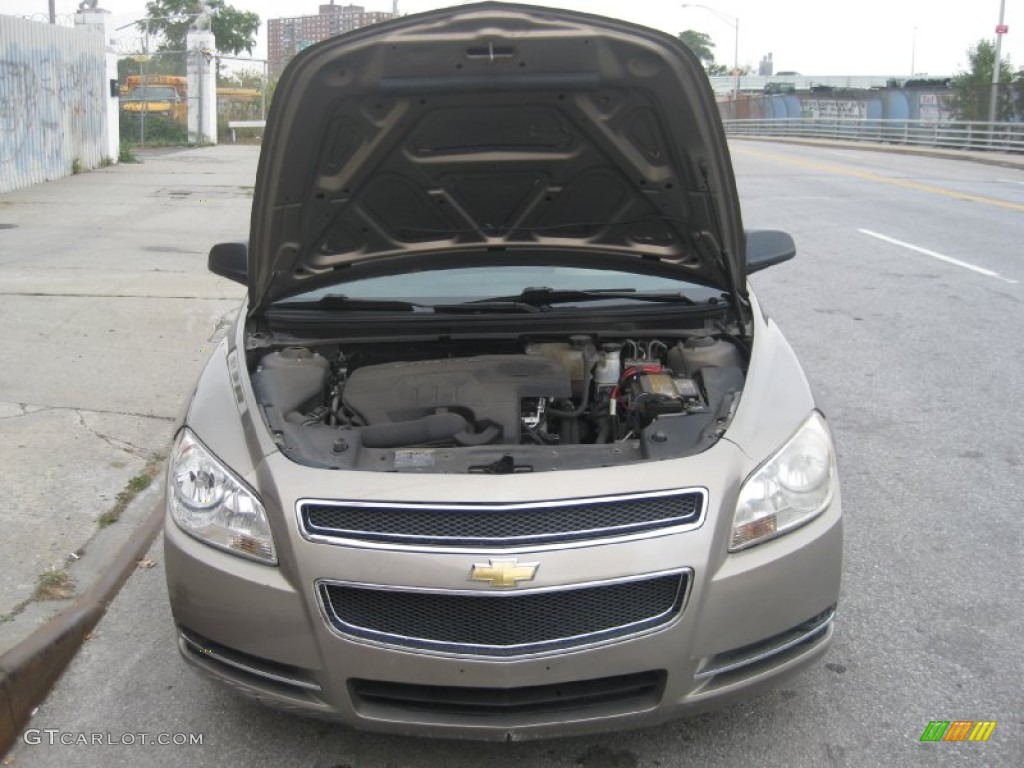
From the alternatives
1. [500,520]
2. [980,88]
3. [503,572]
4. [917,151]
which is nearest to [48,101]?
[500,520]

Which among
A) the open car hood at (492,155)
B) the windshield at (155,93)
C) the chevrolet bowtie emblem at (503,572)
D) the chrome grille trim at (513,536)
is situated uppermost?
the windshield at (155,93)

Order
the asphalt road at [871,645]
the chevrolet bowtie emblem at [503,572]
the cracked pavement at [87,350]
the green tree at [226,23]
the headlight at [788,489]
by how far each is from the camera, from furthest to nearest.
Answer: the green tree at [226,23] < the cracked pavement at [87,350] < the asphalt road at [871,645] < the headlight at [788,489] < the chevrolet bowtie emblem at [503,572]

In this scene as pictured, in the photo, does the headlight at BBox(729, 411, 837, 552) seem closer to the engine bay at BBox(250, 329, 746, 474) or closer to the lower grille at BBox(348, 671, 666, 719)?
the engine bay at BBox(250, 329, 746, 474)

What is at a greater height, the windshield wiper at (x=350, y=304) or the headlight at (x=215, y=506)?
the windshield wiper at (x=350, y=304)

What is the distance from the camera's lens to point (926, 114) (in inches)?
1601

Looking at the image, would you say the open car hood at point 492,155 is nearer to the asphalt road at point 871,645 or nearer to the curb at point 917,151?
the asphalt road at point 871,645

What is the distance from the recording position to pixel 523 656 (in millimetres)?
2607

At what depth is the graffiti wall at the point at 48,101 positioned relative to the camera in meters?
A: 17.0

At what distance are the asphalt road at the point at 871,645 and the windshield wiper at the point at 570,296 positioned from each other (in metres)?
1.36

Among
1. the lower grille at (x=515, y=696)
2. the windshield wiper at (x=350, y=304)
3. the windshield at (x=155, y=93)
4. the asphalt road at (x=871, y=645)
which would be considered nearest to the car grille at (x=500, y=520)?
the lower grille at (x=515, y=696)

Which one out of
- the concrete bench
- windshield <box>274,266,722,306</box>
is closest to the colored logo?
windshield <box>274,266,722,306</box>

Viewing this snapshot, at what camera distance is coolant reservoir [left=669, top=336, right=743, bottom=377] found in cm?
376

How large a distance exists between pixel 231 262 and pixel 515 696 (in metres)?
2.15

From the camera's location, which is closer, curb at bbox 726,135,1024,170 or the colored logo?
the colored logo
